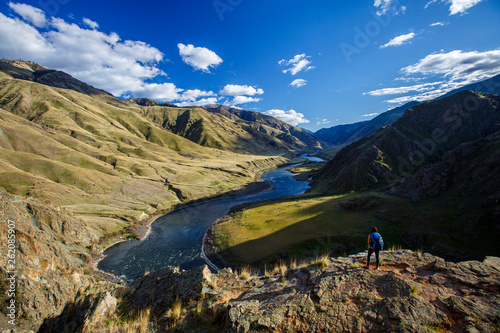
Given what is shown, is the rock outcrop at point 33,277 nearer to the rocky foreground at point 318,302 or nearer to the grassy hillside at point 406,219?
the rocky foreground at point 318,302

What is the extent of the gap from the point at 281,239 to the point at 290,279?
27549 millimetres

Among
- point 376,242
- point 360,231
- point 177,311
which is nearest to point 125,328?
point 177,311

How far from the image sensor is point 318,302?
30.0 feet

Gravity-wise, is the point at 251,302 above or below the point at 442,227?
above

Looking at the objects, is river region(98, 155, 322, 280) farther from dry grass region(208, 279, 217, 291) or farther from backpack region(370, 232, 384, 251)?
backpack region(370, 232, 384, 251)

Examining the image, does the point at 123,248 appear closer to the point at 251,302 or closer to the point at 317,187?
the point at 251,302

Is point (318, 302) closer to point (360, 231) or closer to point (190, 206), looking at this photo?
point (360, 231)

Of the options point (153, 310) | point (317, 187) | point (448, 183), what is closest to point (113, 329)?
point (153, 310)

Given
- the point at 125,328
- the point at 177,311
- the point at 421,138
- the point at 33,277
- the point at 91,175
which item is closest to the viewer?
the point at 125,328

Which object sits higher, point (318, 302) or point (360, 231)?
point (318, 302)

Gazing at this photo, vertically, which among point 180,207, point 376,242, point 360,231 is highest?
point 376,242

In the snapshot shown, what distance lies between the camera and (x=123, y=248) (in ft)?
159

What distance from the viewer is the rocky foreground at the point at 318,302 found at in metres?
7.77

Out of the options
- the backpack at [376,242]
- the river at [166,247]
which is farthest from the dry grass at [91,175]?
the backpack at [376,242]
